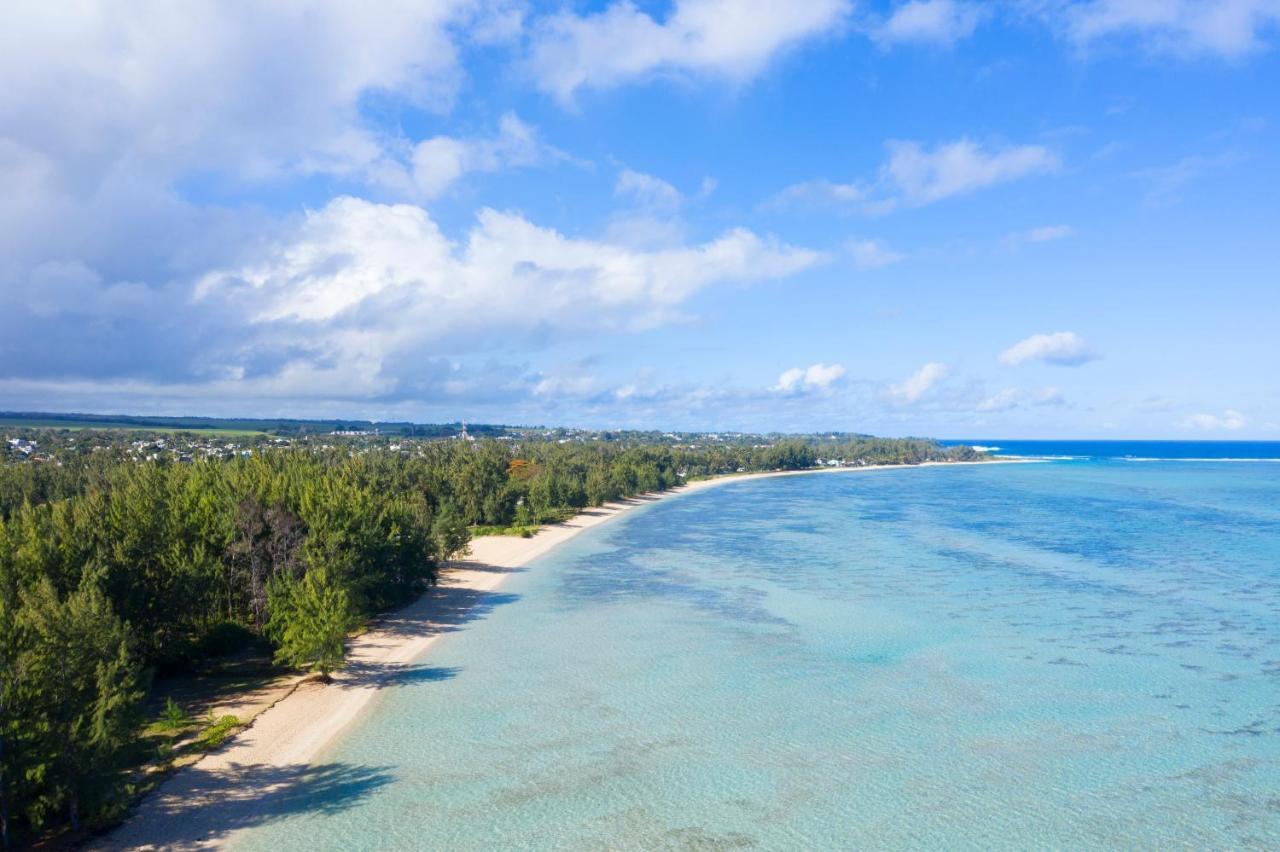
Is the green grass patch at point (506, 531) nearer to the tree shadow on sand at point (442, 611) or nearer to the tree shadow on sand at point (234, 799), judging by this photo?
the tree shadow on sand at point (442, 611)

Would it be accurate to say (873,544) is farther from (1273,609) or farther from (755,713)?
(755,713)

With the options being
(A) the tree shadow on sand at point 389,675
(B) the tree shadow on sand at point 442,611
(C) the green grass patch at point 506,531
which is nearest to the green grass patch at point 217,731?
(A) the tree shadow on sand at point 389,675

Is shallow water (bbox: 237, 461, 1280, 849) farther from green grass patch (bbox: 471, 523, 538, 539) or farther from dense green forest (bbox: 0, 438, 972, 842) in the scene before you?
green grass patch (bbox: 471, 523, 538, 539)

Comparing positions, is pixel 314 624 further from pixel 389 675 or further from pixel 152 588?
pixel 152 588

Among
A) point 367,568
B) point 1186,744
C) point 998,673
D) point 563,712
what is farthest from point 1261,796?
point 367,568

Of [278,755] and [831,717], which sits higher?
[831,717]

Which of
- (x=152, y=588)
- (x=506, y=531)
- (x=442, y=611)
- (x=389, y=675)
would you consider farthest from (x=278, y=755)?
(x=506, y=531)

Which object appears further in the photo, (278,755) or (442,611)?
(442,611)
